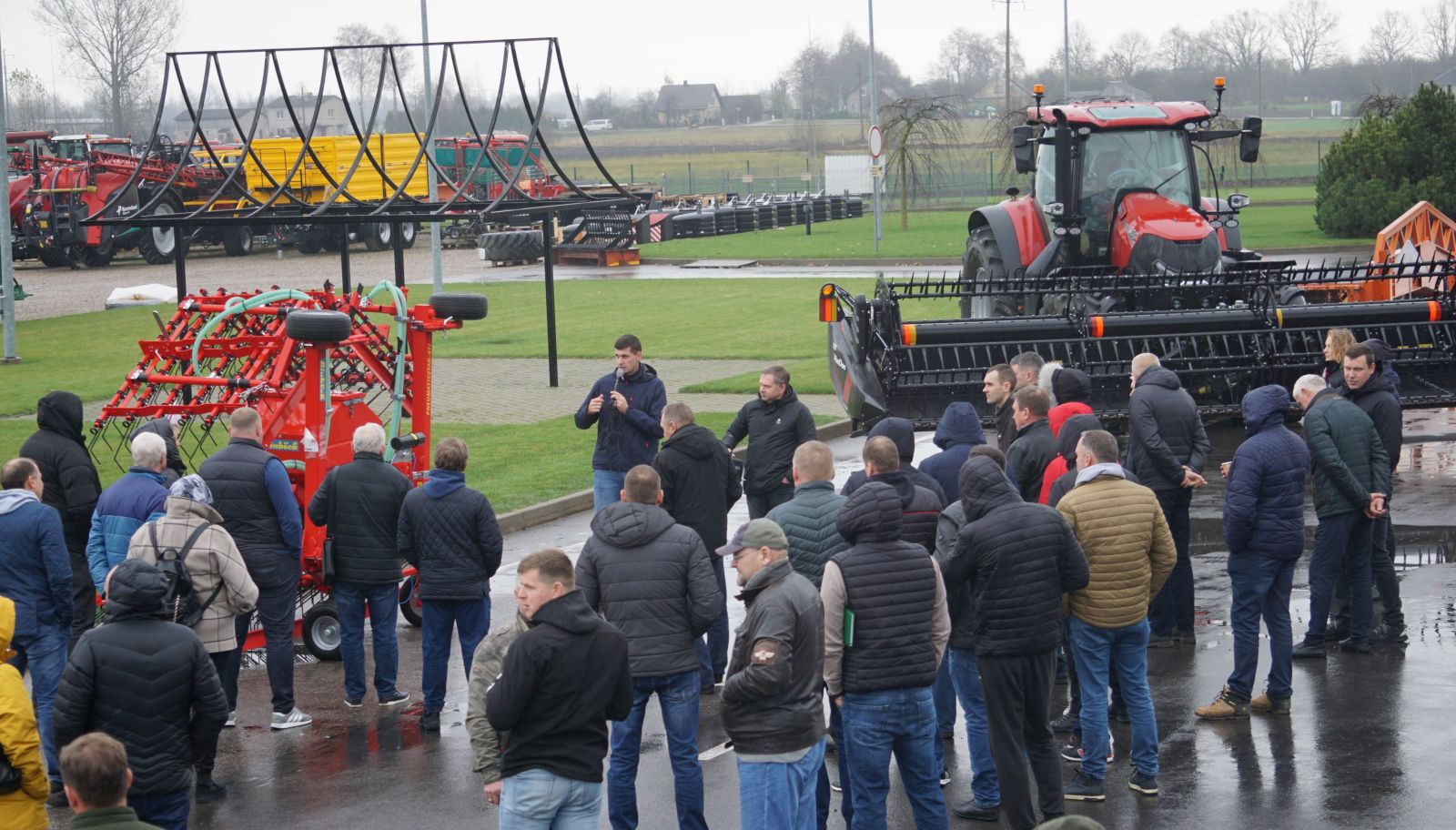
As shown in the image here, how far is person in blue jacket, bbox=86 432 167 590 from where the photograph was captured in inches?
327

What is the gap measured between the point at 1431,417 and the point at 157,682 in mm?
15331

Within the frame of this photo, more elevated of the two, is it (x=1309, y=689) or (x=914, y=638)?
(x=914, y=638)

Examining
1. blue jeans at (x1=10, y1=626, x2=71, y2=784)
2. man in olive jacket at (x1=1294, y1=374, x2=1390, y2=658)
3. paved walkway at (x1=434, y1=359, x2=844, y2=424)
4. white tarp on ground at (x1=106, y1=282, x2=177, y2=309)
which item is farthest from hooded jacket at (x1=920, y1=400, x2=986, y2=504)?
white tarp on ground at (x1=106, y1=282, x2=177, y2=309)

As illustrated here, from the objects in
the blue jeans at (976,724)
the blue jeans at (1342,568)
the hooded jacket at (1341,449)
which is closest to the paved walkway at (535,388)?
the blue jeans at (1342,568)

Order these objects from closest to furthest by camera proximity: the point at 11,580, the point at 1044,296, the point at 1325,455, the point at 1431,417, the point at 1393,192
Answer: the point at 11,580
the point at 1325,455
the point at 1044,296
the point at 1431,417
the point at 1393,192

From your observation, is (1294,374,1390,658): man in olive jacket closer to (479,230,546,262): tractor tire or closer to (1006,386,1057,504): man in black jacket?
(1006,386,1057,504): man in black jacket

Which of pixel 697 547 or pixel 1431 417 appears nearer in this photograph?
pixel 697 547

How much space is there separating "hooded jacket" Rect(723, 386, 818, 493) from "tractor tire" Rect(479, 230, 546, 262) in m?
34.2

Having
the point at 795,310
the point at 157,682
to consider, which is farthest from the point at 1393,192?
the point at 157,682

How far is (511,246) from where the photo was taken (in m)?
43.7

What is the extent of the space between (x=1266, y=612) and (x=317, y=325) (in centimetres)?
558

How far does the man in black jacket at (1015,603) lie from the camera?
269 inches

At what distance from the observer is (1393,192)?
129 feet

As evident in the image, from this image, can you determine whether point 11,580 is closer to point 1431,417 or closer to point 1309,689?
point 1309,689
